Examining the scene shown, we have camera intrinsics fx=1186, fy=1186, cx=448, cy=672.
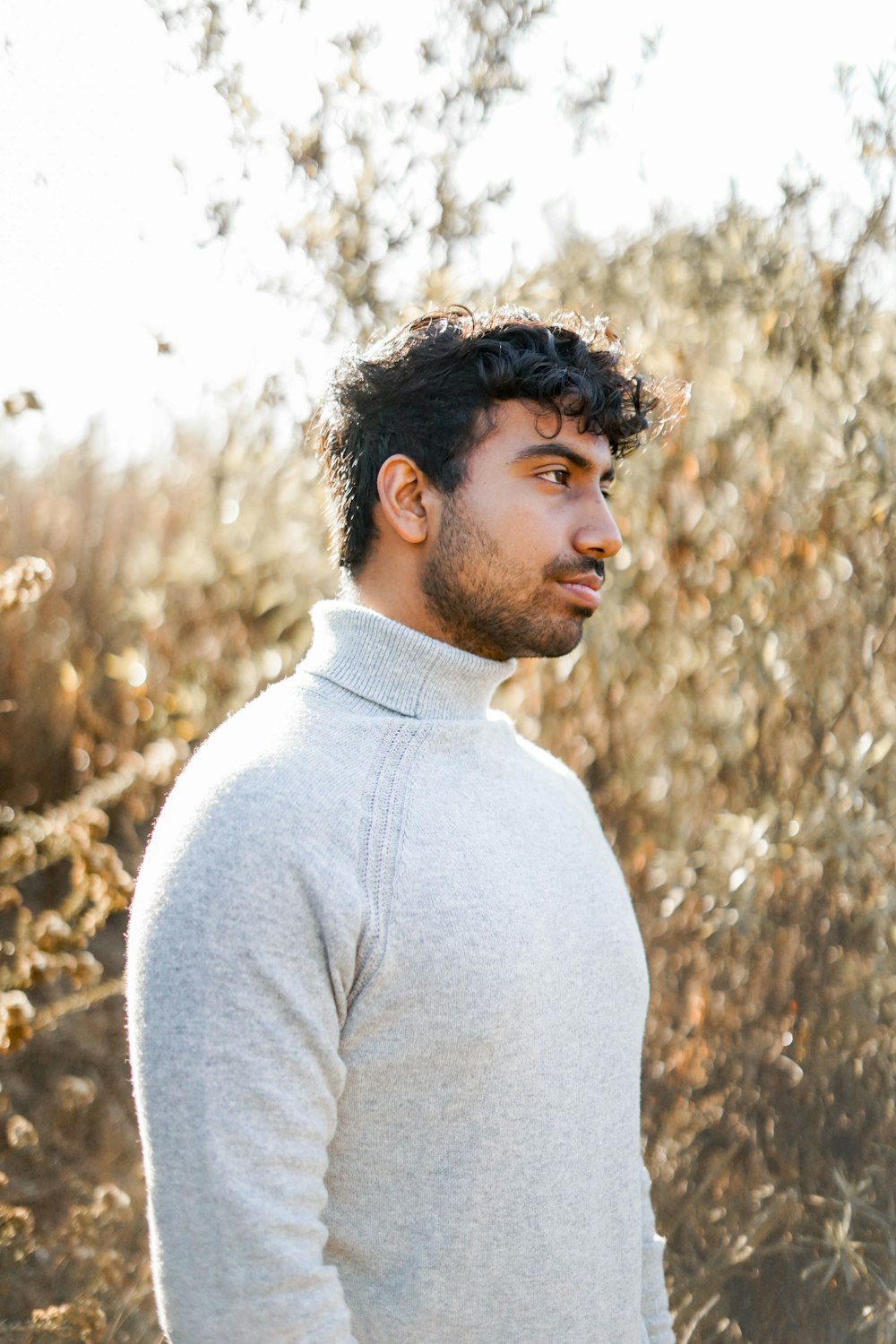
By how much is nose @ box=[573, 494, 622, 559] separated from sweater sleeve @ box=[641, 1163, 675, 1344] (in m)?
0.78

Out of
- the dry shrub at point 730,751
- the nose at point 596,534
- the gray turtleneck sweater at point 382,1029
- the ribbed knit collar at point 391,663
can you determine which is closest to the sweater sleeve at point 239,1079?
the gray turtleneck sweater at point 382,1029

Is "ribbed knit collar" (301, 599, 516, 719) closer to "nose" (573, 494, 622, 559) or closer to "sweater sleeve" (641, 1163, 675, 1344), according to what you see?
"nose" (573, 494, 622, 559)

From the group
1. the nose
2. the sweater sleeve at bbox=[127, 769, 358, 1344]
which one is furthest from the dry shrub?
the sweater sleeve at bbox=[127, 769, 358, 1344]

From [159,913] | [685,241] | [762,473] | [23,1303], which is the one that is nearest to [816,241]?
[685,241]

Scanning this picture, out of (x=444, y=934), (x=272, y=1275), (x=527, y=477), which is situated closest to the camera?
(x=272, y=1275)

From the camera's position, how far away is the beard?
53.1 inches

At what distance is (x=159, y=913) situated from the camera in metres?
1.02

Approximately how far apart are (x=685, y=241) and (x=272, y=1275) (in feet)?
6.81

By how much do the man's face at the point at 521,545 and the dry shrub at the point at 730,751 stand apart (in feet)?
3.10

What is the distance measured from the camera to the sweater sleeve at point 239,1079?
38.0 inches

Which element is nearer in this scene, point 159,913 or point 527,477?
point 159,913

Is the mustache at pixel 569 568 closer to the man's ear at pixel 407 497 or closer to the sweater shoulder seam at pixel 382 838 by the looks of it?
the man's ear at pixel 407 497

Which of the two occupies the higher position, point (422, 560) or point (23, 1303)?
point (422, 560)

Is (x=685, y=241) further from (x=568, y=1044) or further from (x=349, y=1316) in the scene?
(x=349, y=1316)
